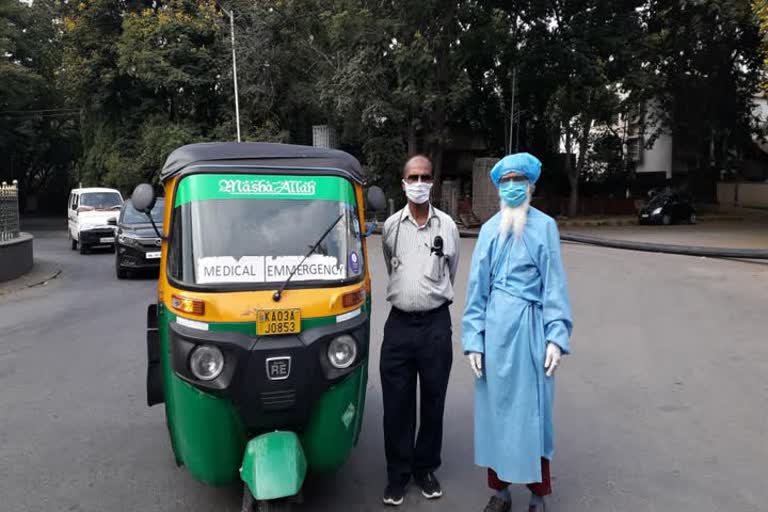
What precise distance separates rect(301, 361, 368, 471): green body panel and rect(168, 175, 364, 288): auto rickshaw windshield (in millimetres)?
575

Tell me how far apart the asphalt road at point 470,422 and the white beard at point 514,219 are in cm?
157

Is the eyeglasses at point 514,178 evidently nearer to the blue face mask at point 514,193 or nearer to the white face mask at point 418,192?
the blue face mask at point 514,193

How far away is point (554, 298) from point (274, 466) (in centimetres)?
158

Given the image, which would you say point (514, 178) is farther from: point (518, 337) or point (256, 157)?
point (256, 157)

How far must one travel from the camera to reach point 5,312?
9703mm

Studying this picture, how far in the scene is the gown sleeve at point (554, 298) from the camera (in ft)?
10.7

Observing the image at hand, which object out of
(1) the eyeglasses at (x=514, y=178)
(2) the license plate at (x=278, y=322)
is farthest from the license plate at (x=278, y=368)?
(1) the eyeglasses at (x=514, y=178)

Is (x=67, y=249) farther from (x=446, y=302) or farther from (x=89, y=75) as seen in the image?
(x=446, y=302)

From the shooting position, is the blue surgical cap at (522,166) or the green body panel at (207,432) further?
the blue surgical cap at (522,166)

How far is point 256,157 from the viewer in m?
3.50

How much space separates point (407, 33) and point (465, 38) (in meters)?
2.12

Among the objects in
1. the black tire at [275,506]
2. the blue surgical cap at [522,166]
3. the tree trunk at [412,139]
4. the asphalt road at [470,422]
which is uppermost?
the tree trunk at [412,139]

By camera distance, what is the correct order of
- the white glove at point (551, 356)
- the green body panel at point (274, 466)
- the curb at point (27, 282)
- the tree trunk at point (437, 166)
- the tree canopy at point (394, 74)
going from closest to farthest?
the green body panel at point (274, 466)
the white glove at point (551, 356)
the curb at point (27, 282)
the tree canopy at point (394, 74)
the tree trunk at point (437, 166)

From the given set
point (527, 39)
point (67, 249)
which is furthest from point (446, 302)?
point (527, 39)
